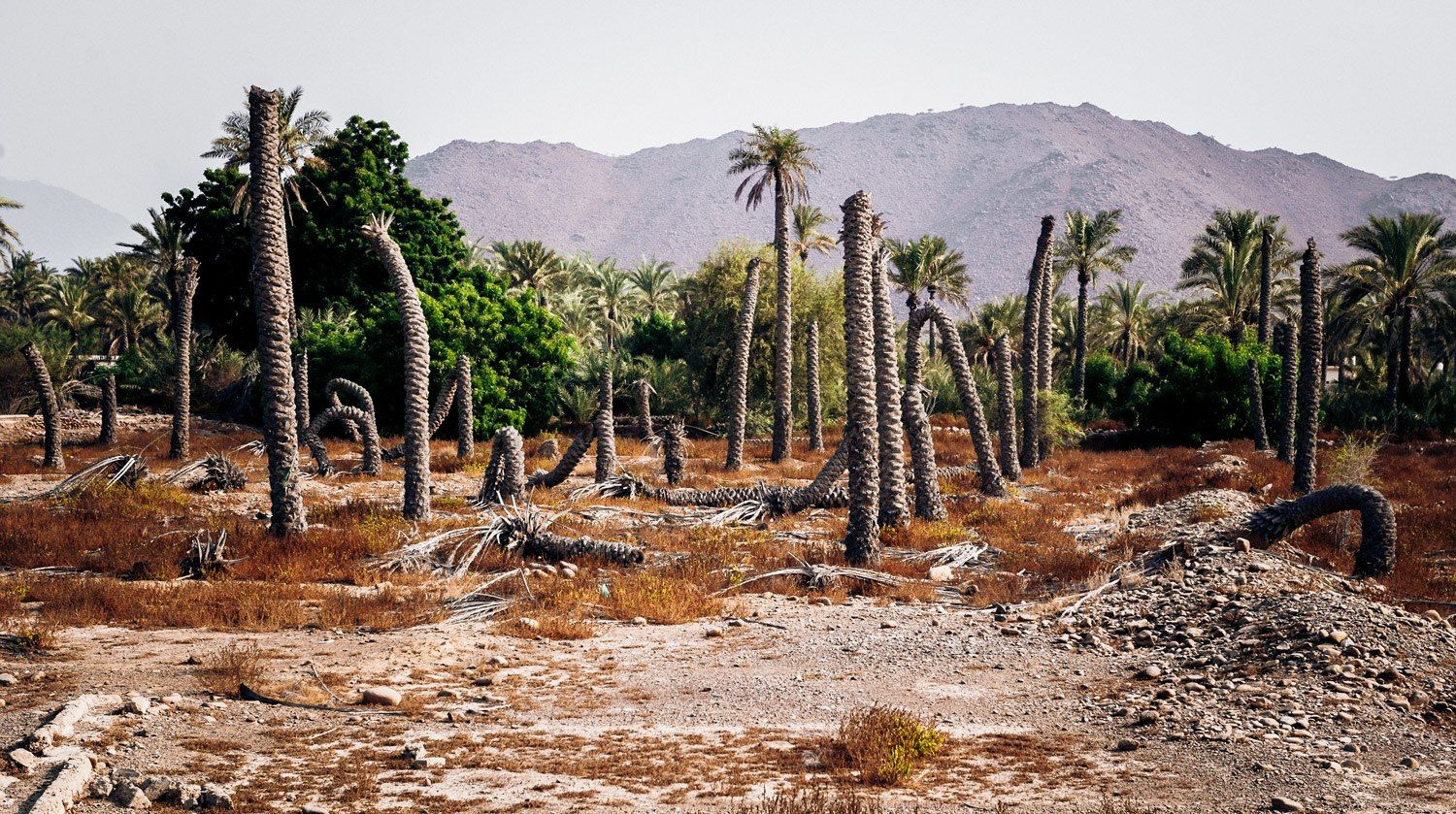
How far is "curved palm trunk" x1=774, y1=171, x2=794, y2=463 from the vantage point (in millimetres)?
32375

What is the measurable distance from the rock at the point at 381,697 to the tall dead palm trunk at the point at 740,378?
835 inches

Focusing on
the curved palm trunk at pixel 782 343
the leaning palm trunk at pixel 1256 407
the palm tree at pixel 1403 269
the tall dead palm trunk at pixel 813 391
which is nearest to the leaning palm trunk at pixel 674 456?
the curved palm trunk at pixel 782 343

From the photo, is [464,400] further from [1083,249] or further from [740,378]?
[1083,249]

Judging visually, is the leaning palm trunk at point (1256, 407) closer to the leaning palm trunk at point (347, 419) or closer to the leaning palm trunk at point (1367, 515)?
the leaning palm trunk at point (1367, 515)

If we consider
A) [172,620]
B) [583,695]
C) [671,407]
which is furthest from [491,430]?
[583,695]

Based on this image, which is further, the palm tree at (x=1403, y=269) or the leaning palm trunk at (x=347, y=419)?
the palm tree at (x=1403, y=269)

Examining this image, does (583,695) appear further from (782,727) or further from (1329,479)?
(1329,479)

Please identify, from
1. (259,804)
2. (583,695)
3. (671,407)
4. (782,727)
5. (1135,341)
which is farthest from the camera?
(1135,341)

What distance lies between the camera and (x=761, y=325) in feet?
140

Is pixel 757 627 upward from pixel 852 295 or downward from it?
downward

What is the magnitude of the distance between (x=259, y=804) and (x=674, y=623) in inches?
244

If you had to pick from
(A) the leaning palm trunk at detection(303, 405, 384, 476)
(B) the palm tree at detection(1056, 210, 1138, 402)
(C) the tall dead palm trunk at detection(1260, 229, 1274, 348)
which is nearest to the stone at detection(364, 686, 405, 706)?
(A) the leaning palm trunk at detection(303, 405, 384, 476)

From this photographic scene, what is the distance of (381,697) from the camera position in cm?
802

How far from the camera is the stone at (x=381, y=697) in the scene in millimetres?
8008
